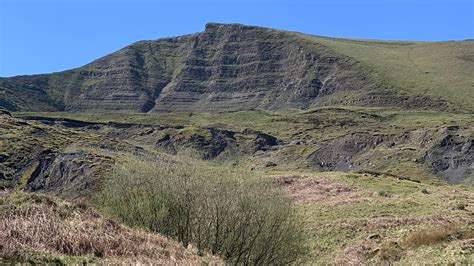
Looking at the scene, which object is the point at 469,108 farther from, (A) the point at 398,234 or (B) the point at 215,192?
(B) the point at 215,192

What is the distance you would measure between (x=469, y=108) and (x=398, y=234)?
16972 cm

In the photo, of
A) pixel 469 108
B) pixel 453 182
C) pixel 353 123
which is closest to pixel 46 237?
pixel 453 182

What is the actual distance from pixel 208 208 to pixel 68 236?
12.5 metres

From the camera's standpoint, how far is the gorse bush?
27422mm

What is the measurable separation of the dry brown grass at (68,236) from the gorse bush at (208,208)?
893 centimetres

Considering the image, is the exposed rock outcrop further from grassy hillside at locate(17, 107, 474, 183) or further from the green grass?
the green grass

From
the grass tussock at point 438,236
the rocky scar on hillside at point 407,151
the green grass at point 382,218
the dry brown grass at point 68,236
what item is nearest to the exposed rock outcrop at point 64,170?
the green grass at point 382,218

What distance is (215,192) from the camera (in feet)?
89.8

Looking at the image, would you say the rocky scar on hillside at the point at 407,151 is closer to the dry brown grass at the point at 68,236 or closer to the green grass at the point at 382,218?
the green grass at the point at 382,218

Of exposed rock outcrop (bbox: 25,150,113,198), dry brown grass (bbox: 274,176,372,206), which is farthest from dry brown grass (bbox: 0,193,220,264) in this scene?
exposed rock outcrop (bbox: 25,150,113,198)

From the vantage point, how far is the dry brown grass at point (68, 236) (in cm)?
1467

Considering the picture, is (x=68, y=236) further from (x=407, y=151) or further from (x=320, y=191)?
(x=407, y=151)

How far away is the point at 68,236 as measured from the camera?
15.5 m

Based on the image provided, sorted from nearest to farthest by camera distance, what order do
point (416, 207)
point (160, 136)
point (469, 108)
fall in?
point (416, 207), point (160, 136), point (469, 108)
